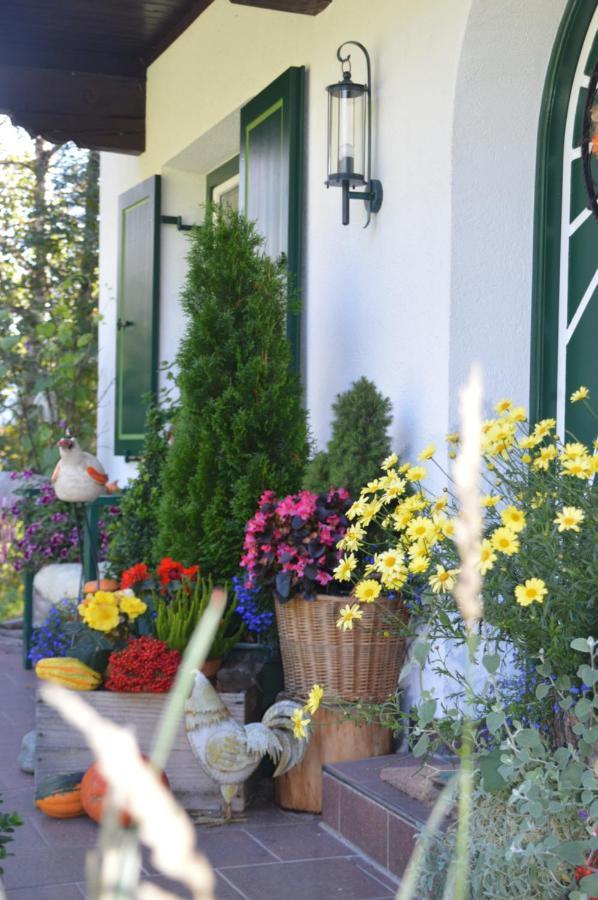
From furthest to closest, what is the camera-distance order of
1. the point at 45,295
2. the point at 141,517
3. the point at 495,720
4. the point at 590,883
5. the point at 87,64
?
the point at 45,295, the point at 87,64, the point at 141,517, the point at 495,720, the point at 590,883

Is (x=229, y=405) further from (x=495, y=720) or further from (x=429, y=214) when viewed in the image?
(x=495, y=720)

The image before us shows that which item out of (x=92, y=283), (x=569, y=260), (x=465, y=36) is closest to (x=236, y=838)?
(x=569, y=260)

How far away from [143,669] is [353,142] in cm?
191

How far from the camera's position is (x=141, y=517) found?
5043 mm

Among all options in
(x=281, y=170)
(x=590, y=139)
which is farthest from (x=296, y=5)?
(x=590, y=139)

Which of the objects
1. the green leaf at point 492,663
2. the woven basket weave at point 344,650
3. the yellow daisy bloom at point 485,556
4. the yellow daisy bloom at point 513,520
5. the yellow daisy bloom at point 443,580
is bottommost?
the woven basket weave at point 344,650

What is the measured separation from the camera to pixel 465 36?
3342mm

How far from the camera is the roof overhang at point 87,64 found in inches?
232

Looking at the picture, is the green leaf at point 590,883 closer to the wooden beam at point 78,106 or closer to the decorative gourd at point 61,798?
the decorative gourd at point 61,798

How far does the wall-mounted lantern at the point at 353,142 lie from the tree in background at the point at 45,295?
16.0 ft

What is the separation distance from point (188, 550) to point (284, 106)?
1.87 m

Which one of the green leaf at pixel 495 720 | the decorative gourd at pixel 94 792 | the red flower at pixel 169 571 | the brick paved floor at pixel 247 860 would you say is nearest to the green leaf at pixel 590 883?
the green leaf at pixel 495 720

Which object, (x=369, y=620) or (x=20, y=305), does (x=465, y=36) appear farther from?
(x=20, y=305)

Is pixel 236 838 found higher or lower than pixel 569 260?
lower
